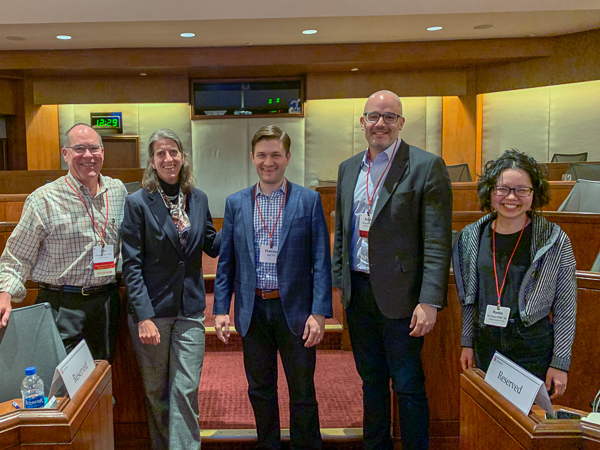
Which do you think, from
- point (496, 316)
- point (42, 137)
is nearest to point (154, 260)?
point (496, 316)

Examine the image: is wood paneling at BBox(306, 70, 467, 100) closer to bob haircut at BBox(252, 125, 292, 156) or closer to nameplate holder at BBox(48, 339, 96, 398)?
bob haircut at BBox(252, 125, 292, 156)

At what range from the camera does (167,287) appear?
5.98ft

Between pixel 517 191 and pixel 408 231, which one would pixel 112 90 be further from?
pixel 517 191

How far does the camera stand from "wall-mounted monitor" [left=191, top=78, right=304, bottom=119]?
7.17m

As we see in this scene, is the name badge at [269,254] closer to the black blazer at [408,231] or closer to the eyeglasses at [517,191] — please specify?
the black blazer at [408,231]

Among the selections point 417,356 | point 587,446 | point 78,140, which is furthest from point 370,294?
point 78,140

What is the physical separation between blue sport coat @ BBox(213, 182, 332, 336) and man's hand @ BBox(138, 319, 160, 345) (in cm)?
24

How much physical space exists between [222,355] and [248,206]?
62.4 inches

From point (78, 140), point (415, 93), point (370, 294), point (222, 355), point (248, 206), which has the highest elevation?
point (415, 93)

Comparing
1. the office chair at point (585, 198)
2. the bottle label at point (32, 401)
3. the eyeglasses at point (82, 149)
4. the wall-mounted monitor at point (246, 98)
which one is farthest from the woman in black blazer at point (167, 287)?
the wall-mounted monitor at point (246, 98)

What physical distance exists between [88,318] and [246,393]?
111 centimetres

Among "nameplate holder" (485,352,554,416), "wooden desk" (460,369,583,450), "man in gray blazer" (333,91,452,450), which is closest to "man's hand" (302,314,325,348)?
"man in gray blazer" (333,91,452,450)

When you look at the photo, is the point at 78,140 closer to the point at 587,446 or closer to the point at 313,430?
the point at 313,430

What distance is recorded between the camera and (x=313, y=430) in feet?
6.10
